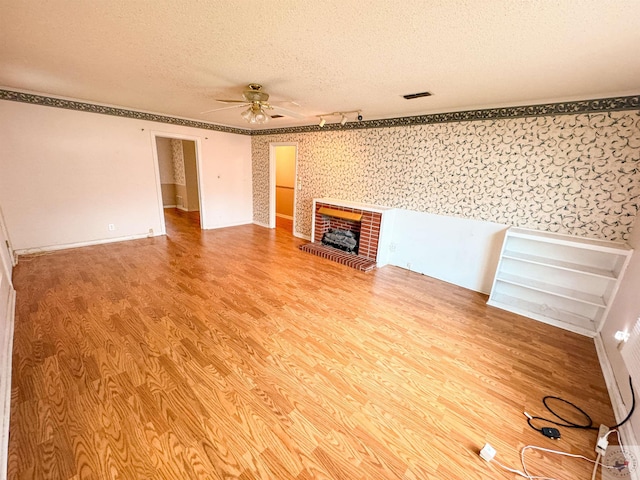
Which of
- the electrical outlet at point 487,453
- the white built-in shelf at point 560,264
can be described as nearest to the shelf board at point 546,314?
the white built-in shelf at point 560,264

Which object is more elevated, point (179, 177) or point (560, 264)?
point (179, 177)

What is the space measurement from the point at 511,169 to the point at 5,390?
479cm

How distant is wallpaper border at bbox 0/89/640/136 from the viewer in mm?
2467

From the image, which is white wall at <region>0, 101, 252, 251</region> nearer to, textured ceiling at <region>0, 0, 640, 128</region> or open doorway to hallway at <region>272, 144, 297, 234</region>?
textured ceiling at <region>0, 0, 640, 128</region>

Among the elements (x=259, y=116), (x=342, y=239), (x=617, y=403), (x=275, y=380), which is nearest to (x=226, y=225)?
(x=342, y=239)

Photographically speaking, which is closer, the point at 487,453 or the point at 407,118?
the point at 487,453

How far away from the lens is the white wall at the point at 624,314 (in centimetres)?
184

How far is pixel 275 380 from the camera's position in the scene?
71.9 inches

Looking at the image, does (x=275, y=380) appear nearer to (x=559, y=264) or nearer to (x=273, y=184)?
(x=559, y=264)

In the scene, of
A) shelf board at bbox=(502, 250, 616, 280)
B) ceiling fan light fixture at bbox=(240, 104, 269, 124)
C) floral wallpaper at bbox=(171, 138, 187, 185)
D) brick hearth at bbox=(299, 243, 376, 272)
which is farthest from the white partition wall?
floral wallpaper at bbox=(171, 138, 187, 185)

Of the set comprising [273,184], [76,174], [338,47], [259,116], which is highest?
[338,47]

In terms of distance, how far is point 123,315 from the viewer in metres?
2.46

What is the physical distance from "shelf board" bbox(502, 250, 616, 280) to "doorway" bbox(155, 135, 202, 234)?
6962mm

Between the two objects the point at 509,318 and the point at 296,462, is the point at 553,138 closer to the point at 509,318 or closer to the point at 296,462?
the point at 509,318
